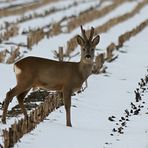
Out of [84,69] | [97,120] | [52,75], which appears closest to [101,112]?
[97,120]

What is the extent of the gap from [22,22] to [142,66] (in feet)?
43.4

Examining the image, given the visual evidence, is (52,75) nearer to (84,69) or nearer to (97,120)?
(84,69)

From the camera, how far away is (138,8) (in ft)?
107

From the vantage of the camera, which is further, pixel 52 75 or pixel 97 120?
pixel 97 120

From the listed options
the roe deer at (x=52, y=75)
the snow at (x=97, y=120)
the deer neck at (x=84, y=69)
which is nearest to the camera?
the snow at (x=97, y=120)

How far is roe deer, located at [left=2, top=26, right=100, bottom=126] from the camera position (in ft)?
24.7

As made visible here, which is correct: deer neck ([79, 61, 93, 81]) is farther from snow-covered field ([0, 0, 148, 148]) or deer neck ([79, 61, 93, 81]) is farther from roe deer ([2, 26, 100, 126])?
snow-covered field ([0, 0, 148, 148])

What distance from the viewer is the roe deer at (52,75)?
7.54 meters

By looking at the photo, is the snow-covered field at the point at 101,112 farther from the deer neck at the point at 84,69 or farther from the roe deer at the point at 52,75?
the deer neck at the point at 84,69

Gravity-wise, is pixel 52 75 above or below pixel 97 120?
above

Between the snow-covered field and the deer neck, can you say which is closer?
the snow-covered field

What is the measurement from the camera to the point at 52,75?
7.71 metres

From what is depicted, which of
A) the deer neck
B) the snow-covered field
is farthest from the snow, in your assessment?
the deer neck

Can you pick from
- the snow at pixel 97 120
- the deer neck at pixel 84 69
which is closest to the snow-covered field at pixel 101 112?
the snow at pixel 97 120
